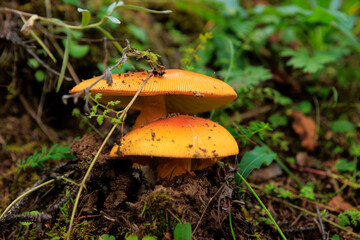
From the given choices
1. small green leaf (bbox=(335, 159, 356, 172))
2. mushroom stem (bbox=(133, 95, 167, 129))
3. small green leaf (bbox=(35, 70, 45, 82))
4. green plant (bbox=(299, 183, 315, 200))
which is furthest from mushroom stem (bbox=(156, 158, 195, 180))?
small green leaf (bbox=(335, 159, 356, 172))

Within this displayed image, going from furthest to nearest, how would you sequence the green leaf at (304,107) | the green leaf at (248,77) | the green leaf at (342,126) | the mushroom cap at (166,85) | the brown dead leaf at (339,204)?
1. the green leaf at (304,107)
2. the green leaf at (342,126)
3. the green leaf at (248,77)
4. the brown dead leaf at (339,204)
5. the mushroom cap at (166,85)

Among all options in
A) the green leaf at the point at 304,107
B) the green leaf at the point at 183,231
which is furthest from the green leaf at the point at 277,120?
the green leaf at the point at 183,231

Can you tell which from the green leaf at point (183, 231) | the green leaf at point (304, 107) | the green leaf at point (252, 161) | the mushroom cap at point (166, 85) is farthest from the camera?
the green leaf at point (304, 107)

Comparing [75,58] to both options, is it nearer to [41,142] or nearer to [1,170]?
[41,142]

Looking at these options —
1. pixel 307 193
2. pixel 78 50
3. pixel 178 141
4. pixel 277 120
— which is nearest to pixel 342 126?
pixel 277 120

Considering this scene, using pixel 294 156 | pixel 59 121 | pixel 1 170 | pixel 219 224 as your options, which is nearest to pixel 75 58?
pixel 59 121

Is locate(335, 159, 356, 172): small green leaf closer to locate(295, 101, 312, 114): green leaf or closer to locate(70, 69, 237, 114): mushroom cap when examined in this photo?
locate(295, 101, 312, 114): green leaf

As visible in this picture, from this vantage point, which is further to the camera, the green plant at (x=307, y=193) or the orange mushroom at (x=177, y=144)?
the green plant at (x=307, y=193)

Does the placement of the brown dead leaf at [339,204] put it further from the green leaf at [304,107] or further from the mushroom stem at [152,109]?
the mushroom stem at [152,109]
